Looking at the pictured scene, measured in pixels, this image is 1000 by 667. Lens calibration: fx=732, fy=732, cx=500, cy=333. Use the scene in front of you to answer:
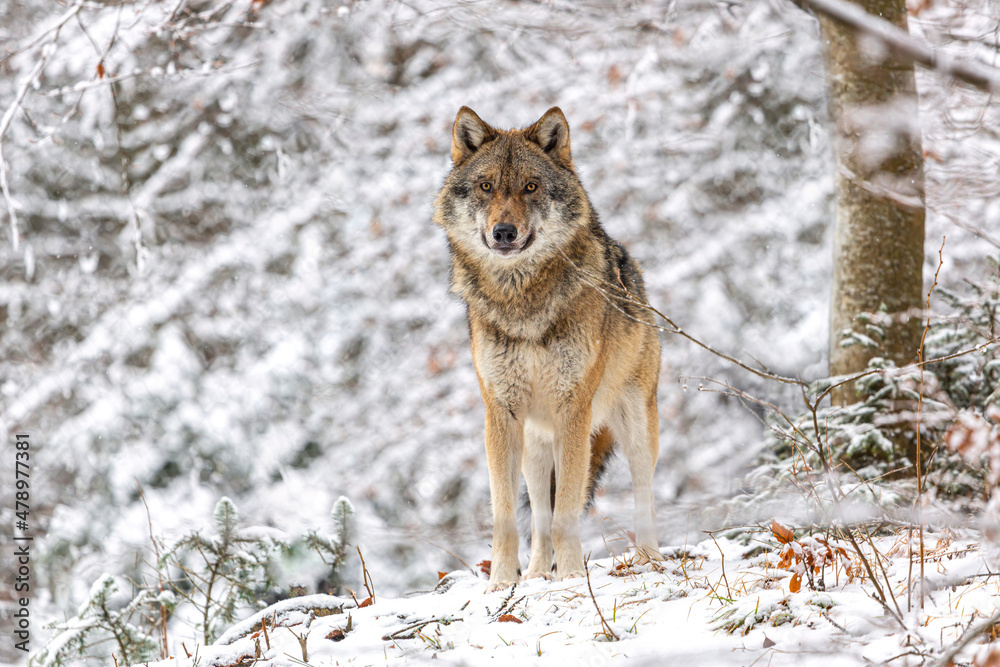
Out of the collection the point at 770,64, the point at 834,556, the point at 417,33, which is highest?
the point at 417,33

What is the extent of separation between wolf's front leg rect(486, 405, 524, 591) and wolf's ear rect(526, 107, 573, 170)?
1213mm

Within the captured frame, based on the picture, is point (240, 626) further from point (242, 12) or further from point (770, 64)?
point (770, 64)

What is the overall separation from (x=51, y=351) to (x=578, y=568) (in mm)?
5783

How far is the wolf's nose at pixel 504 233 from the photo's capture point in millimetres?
3053

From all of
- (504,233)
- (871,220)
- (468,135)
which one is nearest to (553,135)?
(468,135)

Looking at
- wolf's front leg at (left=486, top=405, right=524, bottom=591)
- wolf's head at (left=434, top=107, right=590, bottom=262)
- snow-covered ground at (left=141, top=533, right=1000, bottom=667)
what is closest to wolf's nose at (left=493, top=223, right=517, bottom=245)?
wolf's head at (left=434, top=107, right=590, bottom=262)

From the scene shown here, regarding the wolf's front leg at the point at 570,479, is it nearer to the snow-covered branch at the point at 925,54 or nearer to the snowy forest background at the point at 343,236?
the snow-covered branch at the point at 925,54

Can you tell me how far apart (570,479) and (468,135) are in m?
1.63

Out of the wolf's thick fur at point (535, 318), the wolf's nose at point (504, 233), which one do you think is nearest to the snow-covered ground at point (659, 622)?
the wolf's thick fur at point (535, 318)

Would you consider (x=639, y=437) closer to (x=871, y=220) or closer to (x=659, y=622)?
(x=659, y=622)

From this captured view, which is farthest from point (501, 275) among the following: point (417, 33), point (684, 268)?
point (417, 33)

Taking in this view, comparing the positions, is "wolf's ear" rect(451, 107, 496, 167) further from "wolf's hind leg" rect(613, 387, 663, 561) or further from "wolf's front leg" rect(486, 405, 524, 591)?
"wolf's hind leg" rect(613, 387, 663, 561)

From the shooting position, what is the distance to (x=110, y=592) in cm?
325

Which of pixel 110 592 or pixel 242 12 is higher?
pixel 242 12
